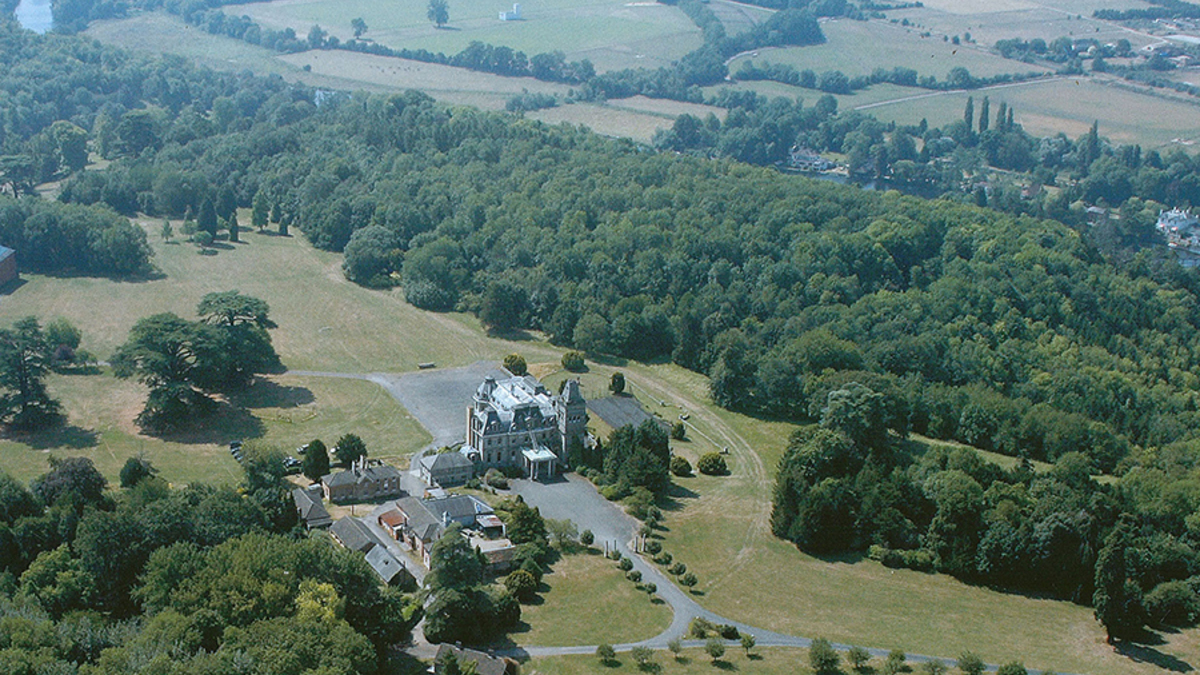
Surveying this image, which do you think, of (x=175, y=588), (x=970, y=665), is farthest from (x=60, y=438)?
(x=970, y=665)

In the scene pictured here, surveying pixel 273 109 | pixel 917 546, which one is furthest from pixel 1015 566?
pixel 273 109

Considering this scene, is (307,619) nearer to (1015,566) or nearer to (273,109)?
(1015,566)

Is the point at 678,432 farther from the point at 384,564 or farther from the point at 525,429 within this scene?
the point at 384,564

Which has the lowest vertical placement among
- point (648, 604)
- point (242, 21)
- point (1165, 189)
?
point (648, 604)

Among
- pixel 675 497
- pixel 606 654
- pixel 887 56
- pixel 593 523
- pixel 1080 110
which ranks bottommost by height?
pixel 675 497

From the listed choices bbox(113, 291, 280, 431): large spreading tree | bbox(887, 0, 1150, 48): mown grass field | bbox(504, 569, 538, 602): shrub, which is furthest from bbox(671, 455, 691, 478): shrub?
bbox(887, 0, 1150, 48): mown grass field

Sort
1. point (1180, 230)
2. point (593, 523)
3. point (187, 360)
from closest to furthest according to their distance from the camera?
point (593, 523) → point (187, 360) → point (1180, 230)

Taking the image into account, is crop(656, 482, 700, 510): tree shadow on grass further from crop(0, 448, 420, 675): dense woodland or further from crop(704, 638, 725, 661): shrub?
crop(0, 448, 420, 675): dense woodland
